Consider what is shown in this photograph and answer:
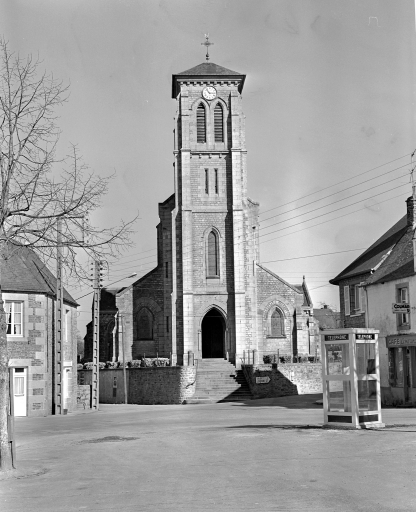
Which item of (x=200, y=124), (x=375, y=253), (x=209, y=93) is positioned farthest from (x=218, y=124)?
(x=375, y=253)

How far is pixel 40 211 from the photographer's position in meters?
13.6

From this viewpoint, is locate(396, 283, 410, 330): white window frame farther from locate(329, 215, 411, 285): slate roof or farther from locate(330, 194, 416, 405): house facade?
locate(329, 215, 411, 285): slate roof

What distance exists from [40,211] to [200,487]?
19.8 ft

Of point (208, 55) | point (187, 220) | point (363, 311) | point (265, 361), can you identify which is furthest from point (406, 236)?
point (208, 55)

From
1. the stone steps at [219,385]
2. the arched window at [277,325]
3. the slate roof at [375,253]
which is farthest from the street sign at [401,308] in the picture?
the arched window at [277,325]

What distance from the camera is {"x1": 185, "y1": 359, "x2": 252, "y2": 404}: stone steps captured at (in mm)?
44250

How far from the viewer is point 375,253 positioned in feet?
127

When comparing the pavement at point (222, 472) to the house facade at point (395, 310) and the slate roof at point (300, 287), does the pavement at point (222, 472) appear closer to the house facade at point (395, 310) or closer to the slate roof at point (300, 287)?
the house facade at point (395, 310)

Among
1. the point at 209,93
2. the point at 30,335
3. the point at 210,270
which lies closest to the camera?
the point at 30,335

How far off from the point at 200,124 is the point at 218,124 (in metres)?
1.34

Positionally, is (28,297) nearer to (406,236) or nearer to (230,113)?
(406,236)

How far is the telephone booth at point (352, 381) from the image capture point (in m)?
17.2

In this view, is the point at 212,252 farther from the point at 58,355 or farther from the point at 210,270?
the point at 58,355

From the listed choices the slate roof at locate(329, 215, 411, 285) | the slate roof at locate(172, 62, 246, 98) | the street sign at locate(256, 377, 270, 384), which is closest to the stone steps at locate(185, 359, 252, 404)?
the street sign at locate(256, 377, 270, 384)
